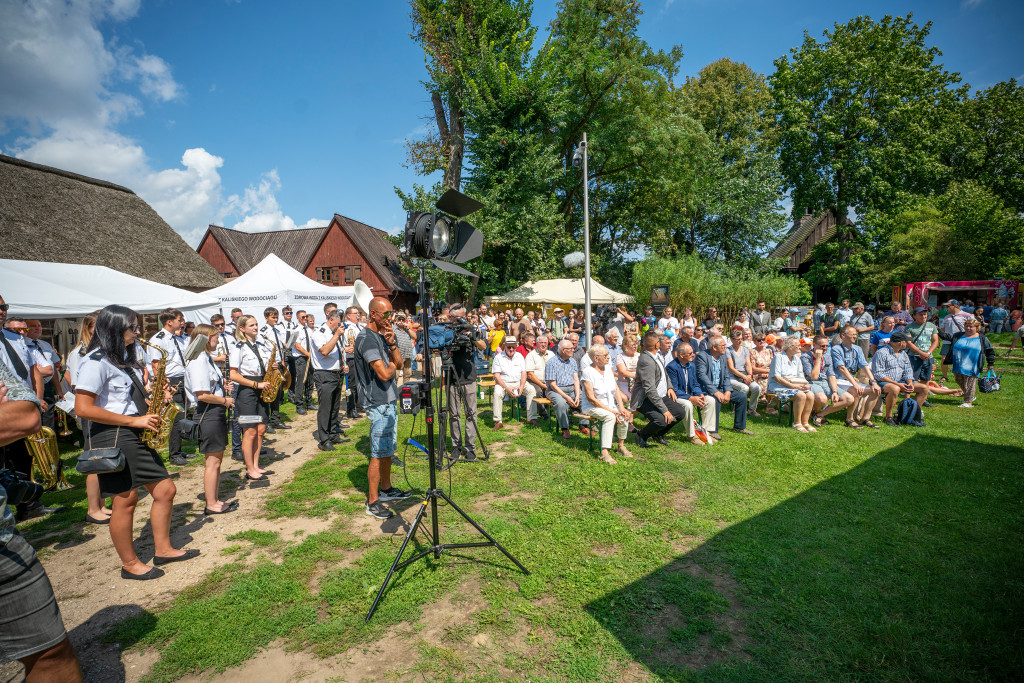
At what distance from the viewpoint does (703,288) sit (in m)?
18.6

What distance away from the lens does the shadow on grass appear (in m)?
2.68

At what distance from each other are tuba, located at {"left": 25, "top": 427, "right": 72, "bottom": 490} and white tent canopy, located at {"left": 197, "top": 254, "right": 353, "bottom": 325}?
7342 millimetres

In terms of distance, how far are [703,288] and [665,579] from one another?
1695 cm

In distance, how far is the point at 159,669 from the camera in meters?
2.68

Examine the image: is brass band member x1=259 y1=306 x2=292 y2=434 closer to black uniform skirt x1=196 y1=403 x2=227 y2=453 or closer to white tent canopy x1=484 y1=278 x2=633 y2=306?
black uniform skirt x1=196 y1=403 x2=227 y2=453

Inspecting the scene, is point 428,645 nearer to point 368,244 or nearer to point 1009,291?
point 1009,291

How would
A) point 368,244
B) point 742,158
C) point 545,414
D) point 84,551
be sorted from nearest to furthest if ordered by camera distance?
point 84,551, point 545,414, point 742,158, point 368,244

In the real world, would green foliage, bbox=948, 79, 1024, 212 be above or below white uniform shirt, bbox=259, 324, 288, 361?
above

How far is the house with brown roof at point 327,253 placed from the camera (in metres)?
33.1

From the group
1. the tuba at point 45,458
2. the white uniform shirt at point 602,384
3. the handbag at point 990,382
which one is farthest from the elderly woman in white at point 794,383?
the tuba at point 45,458

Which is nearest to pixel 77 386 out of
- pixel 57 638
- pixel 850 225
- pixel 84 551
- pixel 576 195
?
pixel 57 638

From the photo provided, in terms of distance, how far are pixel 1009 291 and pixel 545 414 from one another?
22.6 m

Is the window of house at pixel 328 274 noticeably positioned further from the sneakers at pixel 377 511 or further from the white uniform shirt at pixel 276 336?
the sneakers at pixel 377 511

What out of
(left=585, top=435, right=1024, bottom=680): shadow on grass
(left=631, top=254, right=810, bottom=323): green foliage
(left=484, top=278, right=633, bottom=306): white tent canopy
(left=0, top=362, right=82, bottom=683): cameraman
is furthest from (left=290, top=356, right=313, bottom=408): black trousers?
(left=631, top=254, right=810, bottom=323): green foliage
